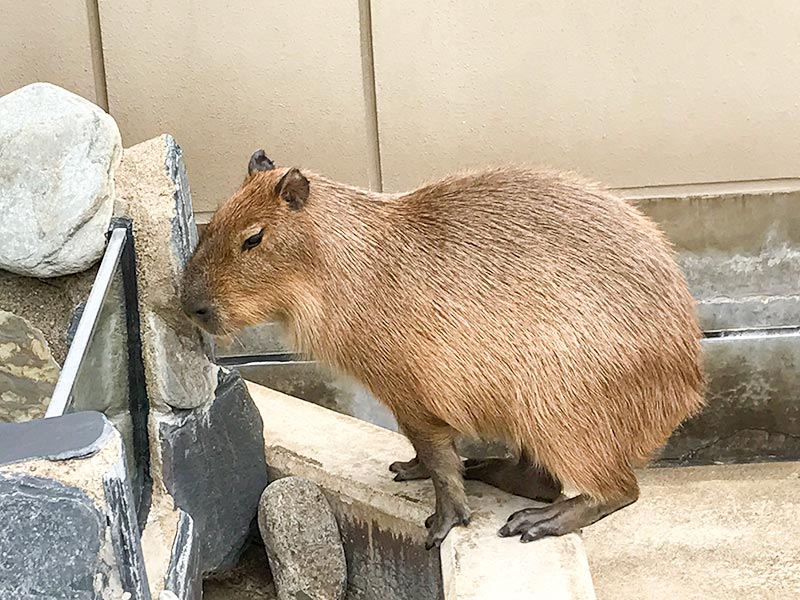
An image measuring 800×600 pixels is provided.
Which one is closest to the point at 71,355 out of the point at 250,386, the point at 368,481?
the point at 368,481

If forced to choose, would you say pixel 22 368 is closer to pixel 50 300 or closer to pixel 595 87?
pixel 50 300

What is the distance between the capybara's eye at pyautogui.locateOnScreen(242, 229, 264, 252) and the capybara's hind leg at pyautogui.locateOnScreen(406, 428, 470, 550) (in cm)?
55

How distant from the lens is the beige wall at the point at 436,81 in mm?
3814

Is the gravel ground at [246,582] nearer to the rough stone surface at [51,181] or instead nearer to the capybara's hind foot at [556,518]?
the capybara's hind foot at [556,518]

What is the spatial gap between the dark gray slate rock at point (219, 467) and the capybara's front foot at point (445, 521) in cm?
53

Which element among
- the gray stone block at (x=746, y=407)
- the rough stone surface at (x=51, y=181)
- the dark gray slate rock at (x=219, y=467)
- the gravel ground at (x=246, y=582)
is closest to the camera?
the rough stone surface at (x=51, y=181)

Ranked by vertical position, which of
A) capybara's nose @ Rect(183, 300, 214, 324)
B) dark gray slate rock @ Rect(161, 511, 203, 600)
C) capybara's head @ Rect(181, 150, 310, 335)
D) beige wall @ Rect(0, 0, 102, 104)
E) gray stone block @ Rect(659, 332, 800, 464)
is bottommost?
gray stone block @ Rect(659, 332, 800, 464)

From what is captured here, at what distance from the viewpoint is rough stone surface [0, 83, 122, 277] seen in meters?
2.26

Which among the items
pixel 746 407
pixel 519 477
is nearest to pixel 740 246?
pixel 746 407

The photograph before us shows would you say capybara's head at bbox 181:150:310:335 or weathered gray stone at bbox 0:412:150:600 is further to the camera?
capybara's head at bbox 181:150:310:335

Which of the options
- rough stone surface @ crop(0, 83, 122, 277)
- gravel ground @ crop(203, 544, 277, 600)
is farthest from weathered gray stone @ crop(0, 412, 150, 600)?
gravel ground @ crop(203, 544, 277, 600)

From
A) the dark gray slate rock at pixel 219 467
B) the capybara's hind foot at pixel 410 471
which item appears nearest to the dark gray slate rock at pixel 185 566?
the dark gray slate rock at pixel 219 467

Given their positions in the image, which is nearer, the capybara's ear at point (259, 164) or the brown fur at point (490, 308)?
the brown fur at point (490, 308)

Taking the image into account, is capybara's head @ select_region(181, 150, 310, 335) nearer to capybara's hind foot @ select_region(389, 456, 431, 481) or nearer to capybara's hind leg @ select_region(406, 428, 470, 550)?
capybara's hind leg @ select_region(406, 428, 470, 550)
